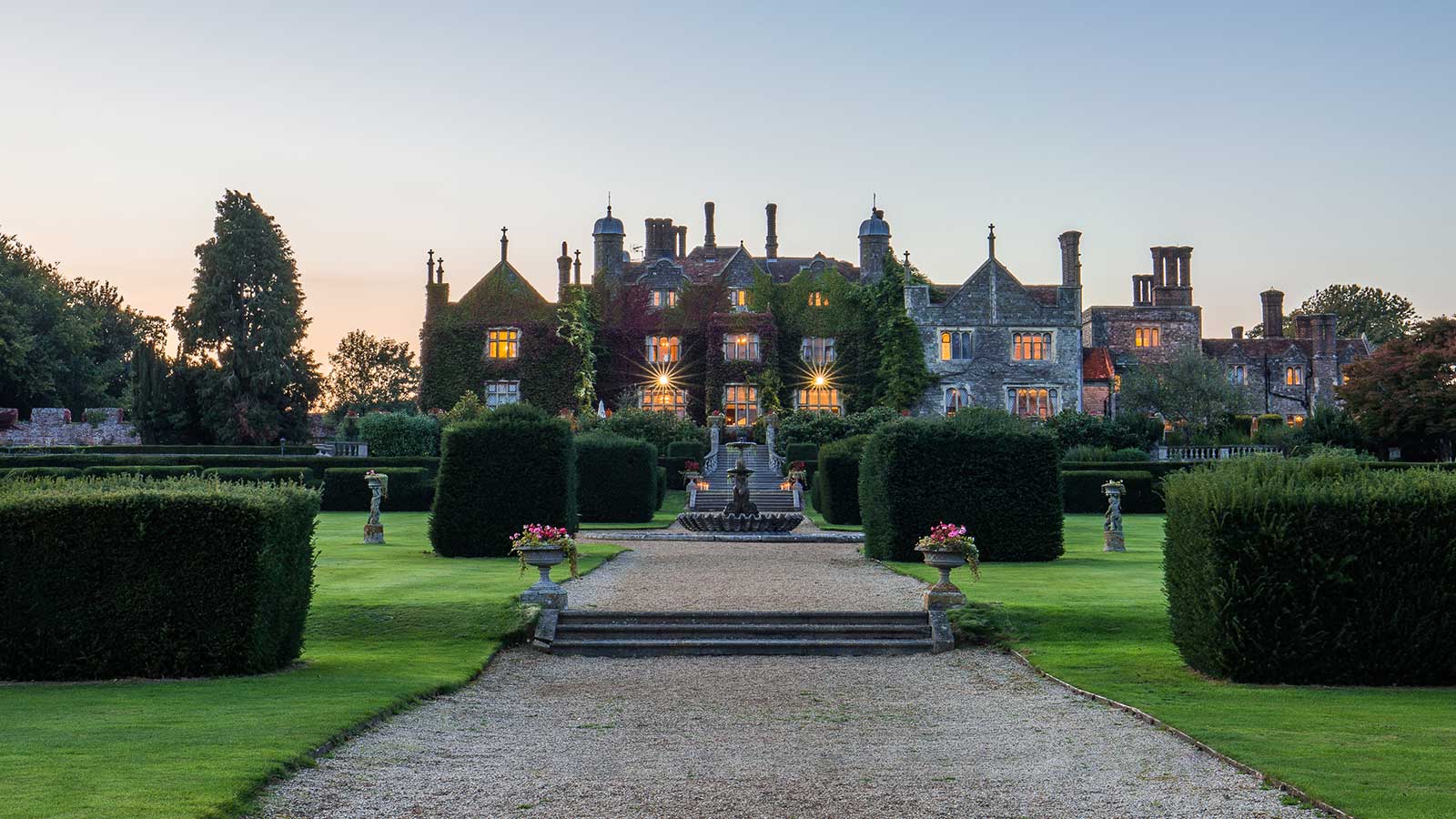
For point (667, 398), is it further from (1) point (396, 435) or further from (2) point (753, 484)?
(2) point (753, 484)

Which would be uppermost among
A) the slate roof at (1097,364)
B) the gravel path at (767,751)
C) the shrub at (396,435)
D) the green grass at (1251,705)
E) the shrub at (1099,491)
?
the slate roof at (1097,364)

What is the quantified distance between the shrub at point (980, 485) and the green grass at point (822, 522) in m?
5.01

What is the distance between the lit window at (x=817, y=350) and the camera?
202 feet

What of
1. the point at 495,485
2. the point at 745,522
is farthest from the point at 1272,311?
the point at 495,485

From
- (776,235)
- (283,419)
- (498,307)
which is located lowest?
(283,419)

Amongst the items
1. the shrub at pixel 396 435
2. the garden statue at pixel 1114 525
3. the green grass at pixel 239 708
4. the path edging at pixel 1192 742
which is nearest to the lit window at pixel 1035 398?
the shrub at pixel 396 435

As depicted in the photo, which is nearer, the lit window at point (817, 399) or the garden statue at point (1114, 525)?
the garden statue at point (1114, 525)

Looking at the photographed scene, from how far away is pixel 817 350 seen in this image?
202 feet

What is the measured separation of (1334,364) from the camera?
7344 centimetres

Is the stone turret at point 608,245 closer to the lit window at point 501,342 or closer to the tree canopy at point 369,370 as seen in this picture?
the lit window at point 501,342

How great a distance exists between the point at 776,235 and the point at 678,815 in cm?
6699

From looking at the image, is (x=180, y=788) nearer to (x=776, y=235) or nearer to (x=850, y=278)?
(x=850, y=278)

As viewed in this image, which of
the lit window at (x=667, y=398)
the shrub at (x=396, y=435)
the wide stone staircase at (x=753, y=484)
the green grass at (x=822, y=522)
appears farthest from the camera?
the lit window at (x=667, y=398)

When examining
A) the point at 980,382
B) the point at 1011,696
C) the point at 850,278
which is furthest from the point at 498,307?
the point at 1011,696
